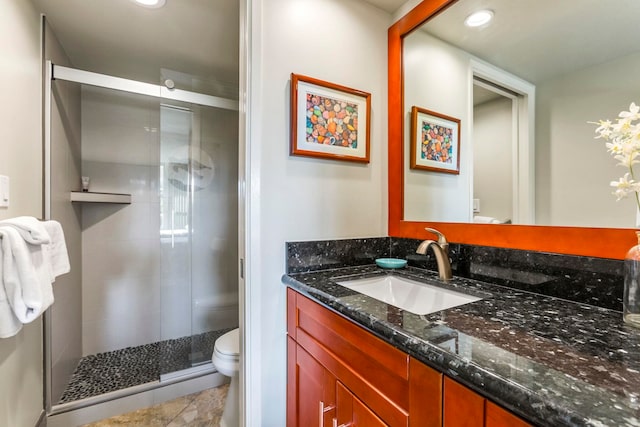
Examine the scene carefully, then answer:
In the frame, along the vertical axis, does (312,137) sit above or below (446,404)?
above

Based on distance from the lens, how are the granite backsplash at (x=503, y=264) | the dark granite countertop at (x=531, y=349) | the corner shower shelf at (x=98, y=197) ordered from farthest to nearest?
the corner shower shelf at (x=98, y=197) → the granite backsplash at (x=503, y=264) → the dark granite countertop at (x=531, y=349)

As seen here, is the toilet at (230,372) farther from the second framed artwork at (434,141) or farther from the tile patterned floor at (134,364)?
the second framed artwork at (434,141)

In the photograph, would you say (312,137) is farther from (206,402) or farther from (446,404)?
(206,402)

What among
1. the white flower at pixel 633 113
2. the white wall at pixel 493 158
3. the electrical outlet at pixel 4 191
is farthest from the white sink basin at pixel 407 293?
the electrical outlet at pixel 4 191

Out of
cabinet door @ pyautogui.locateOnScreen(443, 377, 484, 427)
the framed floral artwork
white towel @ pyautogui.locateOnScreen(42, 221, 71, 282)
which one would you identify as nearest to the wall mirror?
the framed floral artwork

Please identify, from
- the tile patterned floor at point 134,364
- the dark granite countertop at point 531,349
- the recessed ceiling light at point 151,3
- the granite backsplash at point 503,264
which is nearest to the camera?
the dark granite countertop at point 531,349

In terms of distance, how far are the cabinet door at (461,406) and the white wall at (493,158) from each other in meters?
0.76

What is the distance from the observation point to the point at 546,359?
1.63 ft

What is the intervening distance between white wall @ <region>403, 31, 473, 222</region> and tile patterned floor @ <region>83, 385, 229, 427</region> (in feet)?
5.21

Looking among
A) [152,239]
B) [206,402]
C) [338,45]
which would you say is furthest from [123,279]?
[338,45]

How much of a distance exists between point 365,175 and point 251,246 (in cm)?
67

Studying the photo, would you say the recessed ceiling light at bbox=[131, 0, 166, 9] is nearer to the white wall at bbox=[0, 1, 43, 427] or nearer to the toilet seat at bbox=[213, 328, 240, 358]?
the white wall at bbox=[0, 1, 43, 427]

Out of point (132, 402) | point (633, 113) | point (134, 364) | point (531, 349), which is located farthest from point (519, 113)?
point (134, 364)

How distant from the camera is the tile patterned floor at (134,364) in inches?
68.7
